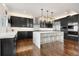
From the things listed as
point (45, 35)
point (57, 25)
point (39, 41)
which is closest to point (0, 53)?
point (39, 41)

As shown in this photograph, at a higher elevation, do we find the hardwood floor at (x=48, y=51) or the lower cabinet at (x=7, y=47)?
the lower cabinet at (x=7, y=47)

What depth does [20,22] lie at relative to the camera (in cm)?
834

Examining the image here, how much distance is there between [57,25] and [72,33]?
2.31 meters

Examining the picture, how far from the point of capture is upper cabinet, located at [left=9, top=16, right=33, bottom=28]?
7875mm

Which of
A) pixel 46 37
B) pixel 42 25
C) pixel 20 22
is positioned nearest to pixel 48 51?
pixel 46 37

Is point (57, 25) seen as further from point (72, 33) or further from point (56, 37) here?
point (56, 37)

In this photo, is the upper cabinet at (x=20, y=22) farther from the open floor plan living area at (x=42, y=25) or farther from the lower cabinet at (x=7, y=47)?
the lower cabinet at (x=7, y=47)

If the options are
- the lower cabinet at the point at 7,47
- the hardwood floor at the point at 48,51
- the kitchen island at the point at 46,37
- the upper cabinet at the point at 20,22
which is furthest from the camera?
the upper cabinet at the point at 20,22

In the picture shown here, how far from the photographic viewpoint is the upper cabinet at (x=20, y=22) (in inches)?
310

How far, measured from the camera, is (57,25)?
9.40 meters

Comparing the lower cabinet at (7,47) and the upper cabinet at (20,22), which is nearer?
the lower cabinet at (7,47)

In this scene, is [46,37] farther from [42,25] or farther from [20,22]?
[42,25]

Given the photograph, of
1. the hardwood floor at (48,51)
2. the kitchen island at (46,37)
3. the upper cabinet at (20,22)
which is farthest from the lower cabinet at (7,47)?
the upper cabinet at (20,22)

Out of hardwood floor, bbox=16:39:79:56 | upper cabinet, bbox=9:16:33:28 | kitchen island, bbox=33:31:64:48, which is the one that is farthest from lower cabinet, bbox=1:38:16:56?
upper cabinet, bbox=9:16:33:28
